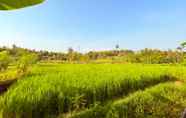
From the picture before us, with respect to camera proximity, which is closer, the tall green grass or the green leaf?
the green leaf

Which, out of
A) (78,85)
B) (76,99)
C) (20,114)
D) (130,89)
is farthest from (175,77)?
(20,114)

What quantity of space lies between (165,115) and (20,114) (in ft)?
10.4

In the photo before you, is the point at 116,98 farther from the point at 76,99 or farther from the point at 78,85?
the point at 76,99

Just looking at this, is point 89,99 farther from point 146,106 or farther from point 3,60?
point 3,60

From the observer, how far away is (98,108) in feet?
21.7

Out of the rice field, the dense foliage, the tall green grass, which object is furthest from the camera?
the dense foliage

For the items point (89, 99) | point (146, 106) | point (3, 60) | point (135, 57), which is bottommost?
point (146, 106)

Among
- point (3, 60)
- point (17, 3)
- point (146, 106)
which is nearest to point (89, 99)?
point (146, 106)

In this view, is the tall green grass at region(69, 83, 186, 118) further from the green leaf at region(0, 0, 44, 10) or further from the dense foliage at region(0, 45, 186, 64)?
the dense foliage at region(0, 45, 186, 64)

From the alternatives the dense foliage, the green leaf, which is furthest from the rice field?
the dense foliage

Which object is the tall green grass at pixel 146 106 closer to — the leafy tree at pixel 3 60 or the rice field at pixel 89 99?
the rice field at pixel 89 99

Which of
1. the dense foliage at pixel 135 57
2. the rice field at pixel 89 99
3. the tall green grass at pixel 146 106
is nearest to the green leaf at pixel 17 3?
the rice field at pixel 89 99

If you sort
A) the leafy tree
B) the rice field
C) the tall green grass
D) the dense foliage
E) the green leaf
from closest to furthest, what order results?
the green leaf → the rice field → the tall green grass → the leafy tree → the dense foliage

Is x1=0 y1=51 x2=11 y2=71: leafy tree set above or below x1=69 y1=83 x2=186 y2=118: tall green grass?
above
